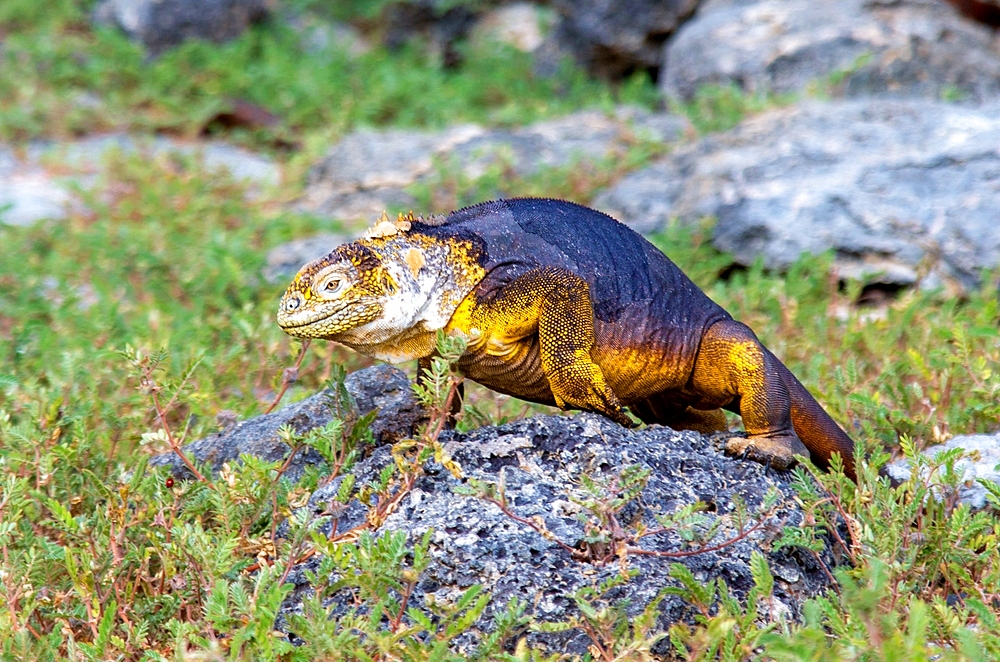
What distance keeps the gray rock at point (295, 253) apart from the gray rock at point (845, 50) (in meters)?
3.70

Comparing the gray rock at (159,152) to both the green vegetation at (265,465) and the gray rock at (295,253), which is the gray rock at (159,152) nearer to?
the green vegetation at (265,465)

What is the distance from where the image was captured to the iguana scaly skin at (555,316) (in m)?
3.61

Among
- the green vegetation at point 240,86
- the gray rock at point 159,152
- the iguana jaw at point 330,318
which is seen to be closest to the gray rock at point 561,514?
the iguana jaw at point 330,318

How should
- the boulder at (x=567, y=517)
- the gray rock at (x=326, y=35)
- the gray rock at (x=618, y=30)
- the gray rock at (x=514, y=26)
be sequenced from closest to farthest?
the boulder at (x=567, y=517) → the gray rock at (x=618, y=30) → the gray rock at (x=514, y=26) → the gray rock at (x=326, y=35)

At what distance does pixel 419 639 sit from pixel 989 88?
25.3ft

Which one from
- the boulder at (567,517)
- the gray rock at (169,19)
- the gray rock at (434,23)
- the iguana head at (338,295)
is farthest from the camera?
the gray rock at (434,23)

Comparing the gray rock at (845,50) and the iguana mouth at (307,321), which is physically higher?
the iguana mouth at (307,321)

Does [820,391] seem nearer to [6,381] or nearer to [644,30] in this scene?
[6,381]

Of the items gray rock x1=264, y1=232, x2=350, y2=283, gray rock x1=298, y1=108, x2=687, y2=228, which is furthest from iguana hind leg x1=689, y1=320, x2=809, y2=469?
gray rock x1=298, y1=108, x2=687, y2=228

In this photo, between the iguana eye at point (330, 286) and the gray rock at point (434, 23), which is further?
the gray rock at point (434, 23)

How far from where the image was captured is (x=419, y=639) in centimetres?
329

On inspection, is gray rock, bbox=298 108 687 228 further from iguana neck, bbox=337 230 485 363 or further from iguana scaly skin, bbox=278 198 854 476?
iguana neck, bbox=337 230 485 363

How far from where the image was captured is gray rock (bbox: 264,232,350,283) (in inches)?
288

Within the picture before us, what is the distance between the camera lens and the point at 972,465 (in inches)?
170
